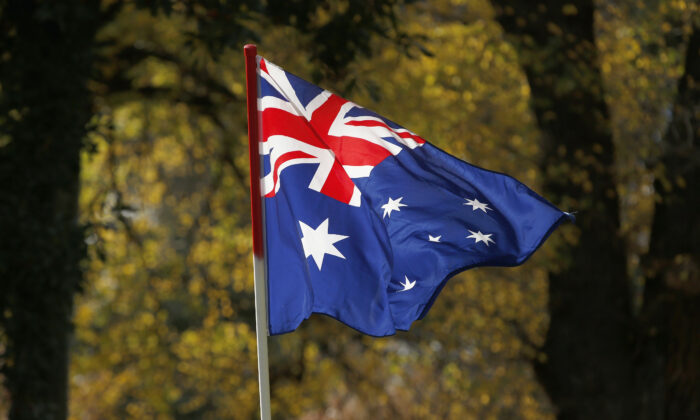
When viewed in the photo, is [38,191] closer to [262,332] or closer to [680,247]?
[262,332]

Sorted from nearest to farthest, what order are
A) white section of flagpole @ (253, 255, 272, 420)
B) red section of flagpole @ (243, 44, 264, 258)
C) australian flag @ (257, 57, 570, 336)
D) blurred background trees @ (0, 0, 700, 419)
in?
white section of flagpole @ (253, 255, 272, 420) → red section of flagpole @ (243, 44, 264, 258) → australian flag @ (257, 57, 570, 336) → blurred background trees @ (0, 0, 700, 419)

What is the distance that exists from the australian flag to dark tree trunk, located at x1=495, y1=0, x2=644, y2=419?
4.48 m

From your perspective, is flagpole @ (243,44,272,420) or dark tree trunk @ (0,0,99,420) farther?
dark tree trunk @ (0,0,99,420)

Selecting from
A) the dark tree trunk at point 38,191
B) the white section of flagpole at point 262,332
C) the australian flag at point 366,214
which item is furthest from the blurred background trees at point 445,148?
the white section of flagpole at point 262,332

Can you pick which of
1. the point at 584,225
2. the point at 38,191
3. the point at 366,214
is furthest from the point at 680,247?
the point at 38,191

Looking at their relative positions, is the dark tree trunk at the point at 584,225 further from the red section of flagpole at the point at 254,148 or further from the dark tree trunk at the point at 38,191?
the red section of flagpole at the point at 254,148

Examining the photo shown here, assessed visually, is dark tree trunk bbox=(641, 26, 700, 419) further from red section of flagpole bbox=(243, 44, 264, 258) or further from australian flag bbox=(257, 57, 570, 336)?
red section of flagpole bbox=(243, 44, 264, 258)

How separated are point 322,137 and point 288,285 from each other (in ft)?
2.36

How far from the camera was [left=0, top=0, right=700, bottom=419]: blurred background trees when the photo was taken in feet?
24.0

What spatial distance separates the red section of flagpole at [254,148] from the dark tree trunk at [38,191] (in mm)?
3745

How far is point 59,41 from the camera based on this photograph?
748cm

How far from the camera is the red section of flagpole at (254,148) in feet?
12.4

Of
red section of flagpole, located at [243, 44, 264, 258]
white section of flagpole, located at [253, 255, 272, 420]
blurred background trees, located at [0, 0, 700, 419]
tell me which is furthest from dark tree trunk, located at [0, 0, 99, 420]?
white section of flagpole, located at [253, 255, 272, 420]

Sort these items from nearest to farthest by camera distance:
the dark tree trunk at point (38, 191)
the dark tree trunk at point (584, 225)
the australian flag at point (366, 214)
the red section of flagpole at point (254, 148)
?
the red section of flagpole at point (254, 148), the australian flag at point (366, 214), the dark tree trunk at point (38, 191), the dark tree trunk at point (584, 225)
